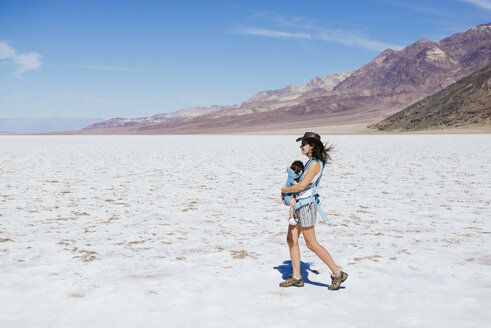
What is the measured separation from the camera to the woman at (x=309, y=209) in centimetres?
450

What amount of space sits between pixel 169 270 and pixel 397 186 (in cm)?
905

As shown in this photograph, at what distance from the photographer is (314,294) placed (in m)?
4.76

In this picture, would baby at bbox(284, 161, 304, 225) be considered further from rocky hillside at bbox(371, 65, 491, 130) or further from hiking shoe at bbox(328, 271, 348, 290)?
rocky hillside at bbox(371, 65, 491, 130)

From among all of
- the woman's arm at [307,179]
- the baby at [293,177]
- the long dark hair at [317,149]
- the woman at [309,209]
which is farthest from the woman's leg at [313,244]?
the long dark hair at [317,149]

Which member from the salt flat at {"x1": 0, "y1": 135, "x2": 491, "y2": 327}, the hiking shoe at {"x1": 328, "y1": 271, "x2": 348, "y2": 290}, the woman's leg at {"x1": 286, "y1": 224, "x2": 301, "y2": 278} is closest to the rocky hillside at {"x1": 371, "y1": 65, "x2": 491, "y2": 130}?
the salt flat at {"x1": 0, "y1": 135, "x2": 491, "y2": 327}

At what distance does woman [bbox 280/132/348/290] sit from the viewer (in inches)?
177

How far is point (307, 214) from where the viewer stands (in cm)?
462

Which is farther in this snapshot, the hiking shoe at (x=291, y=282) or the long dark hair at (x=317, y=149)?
the hiking shoe at (x=291, y=282)

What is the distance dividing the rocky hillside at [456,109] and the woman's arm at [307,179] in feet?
309

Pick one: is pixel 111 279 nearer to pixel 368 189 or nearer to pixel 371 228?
pixel 371 228

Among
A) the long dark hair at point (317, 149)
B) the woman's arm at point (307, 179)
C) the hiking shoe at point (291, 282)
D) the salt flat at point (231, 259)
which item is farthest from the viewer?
the hiking shoe at point (291, 282)

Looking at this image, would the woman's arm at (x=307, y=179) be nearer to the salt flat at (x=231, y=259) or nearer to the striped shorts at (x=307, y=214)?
the striped shorts at (x=307, y=214)

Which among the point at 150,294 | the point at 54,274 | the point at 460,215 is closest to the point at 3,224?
the point at 54,274

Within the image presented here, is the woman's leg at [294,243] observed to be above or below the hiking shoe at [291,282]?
above
